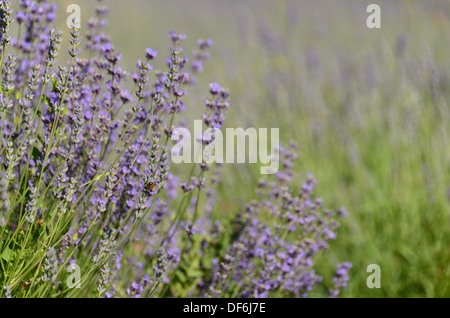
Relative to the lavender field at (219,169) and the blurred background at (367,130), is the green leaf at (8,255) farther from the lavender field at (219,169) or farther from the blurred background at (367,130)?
the blurred background at (367,130)

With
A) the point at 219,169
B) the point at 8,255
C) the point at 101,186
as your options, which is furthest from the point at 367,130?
the point at 8,255

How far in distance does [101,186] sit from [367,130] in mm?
2556

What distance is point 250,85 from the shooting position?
4.64m

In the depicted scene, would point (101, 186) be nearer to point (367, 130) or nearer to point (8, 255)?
point (8, 255)

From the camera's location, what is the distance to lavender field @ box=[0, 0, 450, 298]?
4.52ft

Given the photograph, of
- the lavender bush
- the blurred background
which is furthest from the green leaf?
the blurred background

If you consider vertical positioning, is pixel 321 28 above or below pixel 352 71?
above

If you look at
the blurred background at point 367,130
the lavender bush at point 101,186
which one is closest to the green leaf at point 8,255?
the lavender bush at point 101,186

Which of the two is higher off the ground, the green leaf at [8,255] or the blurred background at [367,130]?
the blurred background at [367,130]

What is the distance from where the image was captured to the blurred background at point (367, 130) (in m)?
2.78

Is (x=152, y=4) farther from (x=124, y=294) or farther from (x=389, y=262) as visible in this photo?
(x=124, y=294)

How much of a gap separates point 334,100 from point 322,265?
2.35 metres

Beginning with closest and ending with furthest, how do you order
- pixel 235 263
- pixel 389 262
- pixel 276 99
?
pixel 235 263 → pixel 389 262 → pixel 276 99
